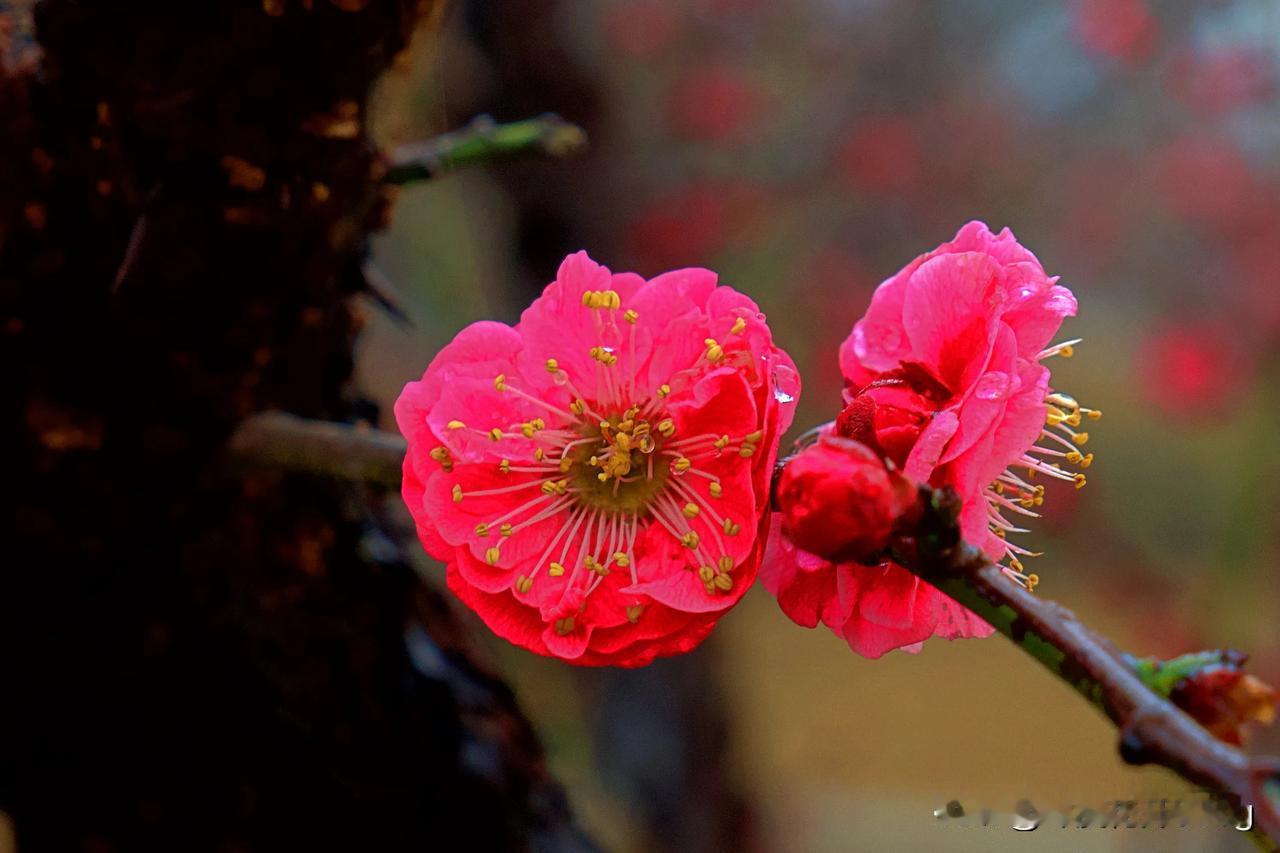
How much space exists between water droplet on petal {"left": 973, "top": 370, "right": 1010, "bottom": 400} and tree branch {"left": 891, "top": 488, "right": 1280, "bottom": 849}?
0.04m

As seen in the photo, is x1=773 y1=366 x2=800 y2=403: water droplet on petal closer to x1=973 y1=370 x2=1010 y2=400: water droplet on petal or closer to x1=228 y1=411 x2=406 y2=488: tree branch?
x1=973 y1=370 x2=1010 y2=400: water droplet on petal

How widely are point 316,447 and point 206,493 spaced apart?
0.09 meters

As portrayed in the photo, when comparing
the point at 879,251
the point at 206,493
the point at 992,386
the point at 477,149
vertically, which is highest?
the point at 879,251

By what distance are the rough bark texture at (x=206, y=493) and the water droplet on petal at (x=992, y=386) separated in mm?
334

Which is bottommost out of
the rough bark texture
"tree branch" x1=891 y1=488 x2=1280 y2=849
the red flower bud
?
the rough bark texture

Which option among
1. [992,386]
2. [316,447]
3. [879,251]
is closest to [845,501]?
[992,386]

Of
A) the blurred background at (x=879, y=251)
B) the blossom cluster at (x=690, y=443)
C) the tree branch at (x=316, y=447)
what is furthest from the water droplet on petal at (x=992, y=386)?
the blurred background at (x=879, y=251)

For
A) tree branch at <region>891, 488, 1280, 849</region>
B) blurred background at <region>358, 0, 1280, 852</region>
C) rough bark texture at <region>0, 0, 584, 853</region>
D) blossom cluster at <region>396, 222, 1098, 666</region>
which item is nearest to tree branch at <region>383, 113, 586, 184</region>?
rough bark texture at <region>0, 0, 584, 853</region>

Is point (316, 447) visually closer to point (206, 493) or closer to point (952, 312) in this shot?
point (206, 493)

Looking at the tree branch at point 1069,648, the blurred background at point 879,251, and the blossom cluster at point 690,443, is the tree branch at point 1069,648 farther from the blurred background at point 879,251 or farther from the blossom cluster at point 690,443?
the blurred background at point 879,251

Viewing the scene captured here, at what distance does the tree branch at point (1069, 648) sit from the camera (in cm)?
24

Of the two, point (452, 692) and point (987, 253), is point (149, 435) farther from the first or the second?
point (987, 253)

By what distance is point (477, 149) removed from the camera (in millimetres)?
564

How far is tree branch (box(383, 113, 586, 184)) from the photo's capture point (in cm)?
55
